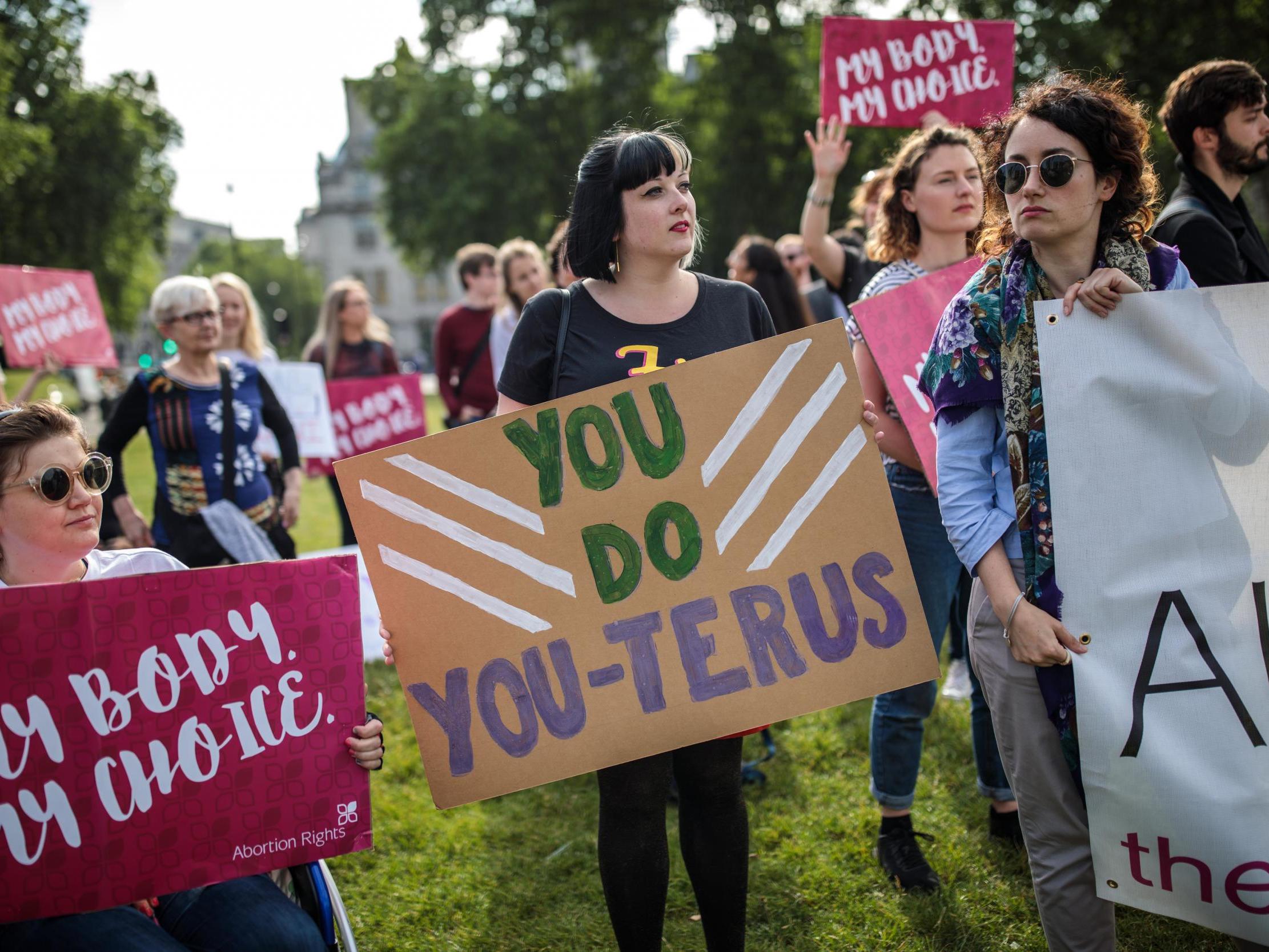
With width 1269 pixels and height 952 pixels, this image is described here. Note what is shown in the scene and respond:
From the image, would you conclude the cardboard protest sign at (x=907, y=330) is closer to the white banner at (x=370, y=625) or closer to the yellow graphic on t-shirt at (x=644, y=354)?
the yellow graphic on t-shirt at (x=644, y=354)

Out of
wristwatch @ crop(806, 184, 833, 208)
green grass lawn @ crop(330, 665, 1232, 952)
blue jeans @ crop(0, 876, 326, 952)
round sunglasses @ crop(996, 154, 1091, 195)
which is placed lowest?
green grass lawn @ crop(330, 665, 1232, 952)

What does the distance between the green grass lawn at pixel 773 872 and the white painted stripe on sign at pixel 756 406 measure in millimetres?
1511

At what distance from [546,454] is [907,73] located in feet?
11.1

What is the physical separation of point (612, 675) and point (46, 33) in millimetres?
33394

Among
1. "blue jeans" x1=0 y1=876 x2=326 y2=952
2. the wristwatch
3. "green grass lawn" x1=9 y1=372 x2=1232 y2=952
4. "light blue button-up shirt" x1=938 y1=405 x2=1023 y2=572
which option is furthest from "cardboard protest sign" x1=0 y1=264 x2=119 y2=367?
"light blue button-up shirt" x1=938 y1=405 x2=1023 y2=572

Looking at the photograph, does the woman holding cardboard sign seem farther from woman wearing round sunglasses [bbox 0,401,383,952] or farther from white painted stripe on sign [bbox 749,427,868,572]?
woman wearing round sunglasses [bbox 0,401,383,952]

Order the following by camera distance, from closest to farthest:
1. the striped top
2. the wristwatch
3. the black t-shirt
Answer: the black t-shirt, the striped top, the wristwatch

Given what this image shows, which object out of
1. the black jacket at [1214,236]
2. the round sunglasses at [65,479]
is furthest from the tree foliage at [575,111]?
the round sunglasses at [65,479]

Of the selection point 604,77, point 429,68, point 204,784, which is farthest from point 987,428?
point 429,68

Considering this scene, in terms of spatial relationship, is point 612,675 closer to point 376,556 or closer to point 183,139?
point 376,556

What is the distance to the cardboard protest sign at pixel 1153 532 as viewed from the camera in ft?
6.48

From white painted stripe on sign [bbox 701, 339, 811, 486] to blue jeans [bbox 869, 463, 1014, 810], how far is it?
0.89 m

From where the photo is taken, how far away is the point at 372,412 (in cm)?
712

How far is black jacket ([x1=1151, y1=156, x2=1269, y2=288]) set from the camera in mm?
3031
